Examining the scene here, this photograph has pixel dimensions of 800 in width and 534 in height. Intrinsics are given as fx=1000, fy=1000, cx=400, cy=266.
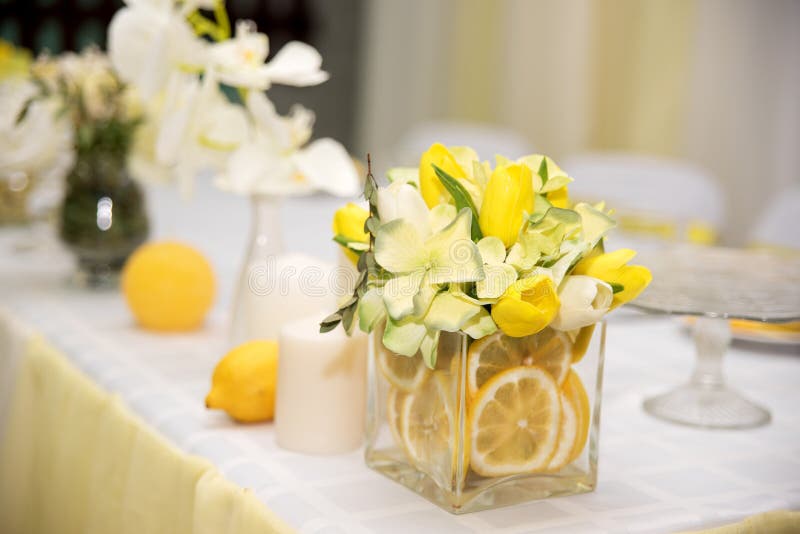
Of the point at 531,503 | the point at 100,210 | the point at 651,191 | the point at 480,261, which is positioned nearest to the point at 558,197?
the point at 480,261

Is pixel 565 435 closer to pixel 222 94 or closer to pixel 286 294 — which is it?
pixel 286 294

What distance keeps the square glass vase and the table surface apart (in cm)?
2

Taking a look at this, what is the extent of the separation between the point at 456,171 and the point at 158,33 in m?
0.41

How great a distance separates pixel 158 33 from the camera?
3.30ft

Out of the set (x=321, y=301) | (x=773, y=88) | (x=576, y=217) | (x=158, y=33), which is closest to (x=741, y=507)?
(x=576, y=217)

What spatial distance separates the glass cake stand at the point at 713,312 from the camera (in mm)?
897

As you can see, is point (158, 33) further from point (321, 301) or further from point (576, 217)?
point (576, 217)

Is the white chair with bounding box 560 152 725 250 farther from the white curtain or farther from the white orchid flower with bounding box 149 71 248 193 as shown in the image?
the white orchid flower with bounding box 149 71 248 193

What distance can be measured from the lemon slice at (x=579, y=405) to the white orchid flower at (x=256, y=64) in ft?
1.41

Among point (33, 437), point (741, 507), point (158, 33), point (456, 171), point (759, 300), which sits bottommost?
point (33, 437)

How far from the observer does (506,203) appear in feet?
2.35

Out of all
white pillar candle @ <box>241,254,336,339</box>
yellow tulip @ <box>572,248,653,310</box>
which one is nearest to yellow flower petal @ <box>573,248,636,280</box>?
yellow tulip @ <box>572,248,653,310</box>

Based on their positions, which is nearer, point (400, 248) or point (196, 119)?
point (400, 248)

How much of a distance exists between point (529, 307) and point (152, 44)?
0.54m
